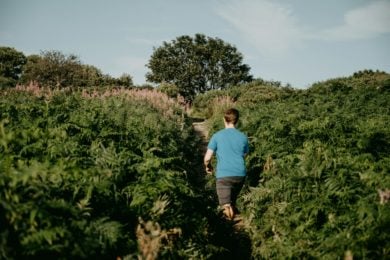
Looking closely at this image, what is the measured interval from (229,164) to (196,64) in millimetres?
60402

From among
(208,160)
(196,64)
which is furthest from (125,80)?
(208,160)

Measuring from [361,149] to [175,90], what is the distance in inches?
1258

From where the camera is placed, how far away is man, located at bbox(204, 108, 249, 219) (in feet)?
22.1

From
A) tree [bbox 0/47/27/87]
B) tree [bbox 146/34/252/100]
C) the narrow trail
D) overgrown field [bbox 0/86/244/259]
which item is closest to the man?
the narrow trail

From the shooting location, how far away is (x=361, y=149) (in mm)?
7113

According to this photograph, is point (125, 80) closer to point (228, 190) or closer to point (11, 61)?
point (11, 61)

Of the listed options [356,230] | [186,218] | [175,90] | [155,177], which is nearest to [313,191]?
[356,230]

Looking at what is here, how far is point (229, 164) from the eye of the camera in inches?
266

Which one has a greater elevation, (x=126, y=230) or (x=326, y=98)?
(x=326, y=98)

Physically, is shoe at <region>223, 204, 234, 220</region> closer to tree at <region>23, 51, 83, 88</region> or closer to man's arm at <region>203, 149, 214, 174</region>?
man's arm at <region>203, 149, 214, 174</region>

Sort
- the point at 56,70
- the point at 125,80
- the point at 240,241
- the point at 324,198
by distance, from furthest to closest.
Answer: the point at 125,80, the point at 56,70, the point at 240,241, the point at 324,198

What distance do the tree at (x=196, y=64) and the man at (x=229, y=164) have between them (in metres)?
57.5

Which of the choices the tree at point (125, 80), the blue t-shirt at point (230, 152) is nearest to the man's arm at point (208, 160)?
the blue t-shirt at point (230, 152)

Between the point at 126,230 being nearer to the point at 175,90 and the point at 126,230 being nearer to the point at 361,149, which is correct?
the point at 361,149
